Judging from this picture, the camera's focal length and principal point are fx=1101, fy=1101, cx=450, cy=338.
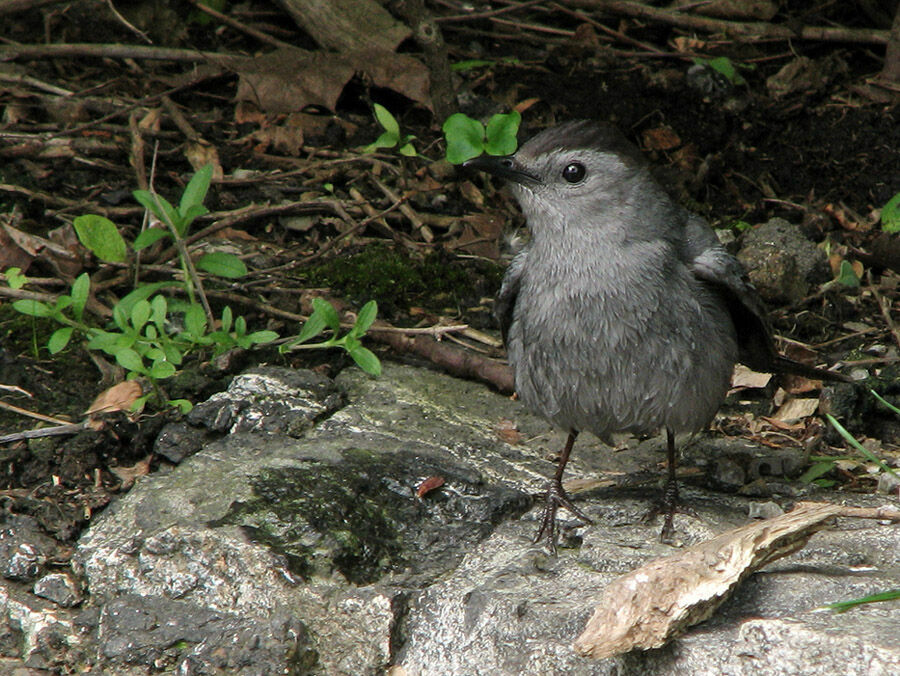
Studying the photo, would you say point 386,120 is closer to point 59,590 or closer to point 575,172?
point 575,172

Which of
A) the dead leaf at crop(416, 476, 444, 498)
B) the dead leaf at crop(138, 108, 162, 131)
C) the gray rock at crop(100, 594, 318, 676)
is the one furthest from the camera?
the dead leaf at crop(138, 108, 162, 131)

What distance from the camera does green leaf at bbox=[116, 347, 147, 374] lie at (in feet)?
12.6

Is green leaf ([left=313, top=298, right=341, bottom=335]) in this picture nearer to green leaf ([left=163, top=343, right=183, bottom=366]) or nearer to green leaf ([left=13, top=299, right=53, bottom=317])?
green leaf ([left=163, top=343, right=183, bottom=366])

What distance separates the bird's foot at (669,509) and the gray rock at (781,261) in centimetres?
157

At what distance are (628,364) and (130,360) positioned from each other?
1730 millimetres

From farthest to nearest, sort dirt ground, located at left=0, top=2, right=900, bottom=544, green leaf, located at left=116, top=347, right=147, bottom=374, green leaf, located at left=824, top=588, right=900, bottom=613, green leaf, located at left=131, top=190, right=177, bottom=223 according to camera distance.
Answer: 1. dirt ground, located at left=0, top=2, right=900, bottom=544
2. green leaf, located at left=131, top=190, right=177, bottom=223
3. green leaf, located at left=116, top=347, right=147, bottom=374
4. green leaf, located at left=824, top=588, right=900, bottom=613

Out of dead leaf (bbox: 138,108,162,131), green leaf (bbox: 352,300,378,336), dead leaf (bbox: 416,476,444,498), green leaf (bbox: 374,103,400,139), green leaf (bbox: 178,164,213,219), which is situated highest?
green leaf (bbox: 374,103,400,139)

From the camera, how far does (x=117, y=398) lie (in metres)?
4.17

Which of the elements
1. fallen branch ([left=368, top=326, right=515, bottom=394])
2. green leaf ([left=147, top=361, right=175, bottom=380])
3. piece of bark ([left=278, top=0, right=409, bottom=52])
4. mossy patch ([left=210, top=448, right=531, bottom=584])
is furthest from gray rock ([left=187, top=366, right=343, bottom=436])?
piece of bark ([left=278, top=0, right=409, bottom=52])

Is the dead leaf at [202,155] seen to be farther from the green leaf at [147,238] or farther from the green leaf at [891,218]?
the green leaf at [891,218]

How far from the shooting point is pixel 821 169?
233 inches

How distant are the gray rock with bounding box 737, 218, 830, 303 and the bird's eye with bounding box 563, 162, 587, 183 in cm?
152

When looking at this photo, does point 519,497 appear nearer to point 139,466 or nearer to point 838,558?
point 838,558

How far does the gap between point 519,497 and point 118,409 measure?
1523mm
